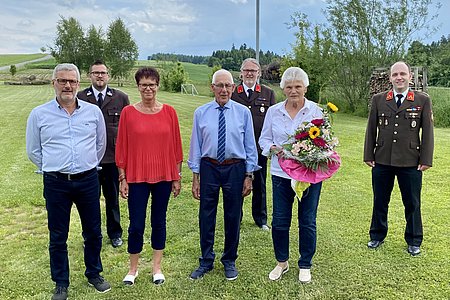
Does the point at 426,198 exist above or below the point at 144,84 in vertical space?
below

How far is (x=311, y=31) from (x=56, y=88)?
1707 cm

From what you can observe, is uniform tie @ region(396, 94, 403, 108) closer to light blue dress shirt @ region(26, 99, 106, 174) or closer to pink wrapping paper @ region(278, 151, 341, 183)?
pink wrapping paper @ region(278, 151, 341, 183)

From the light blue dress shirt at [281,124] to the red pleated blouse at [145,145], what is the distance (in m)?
0.83

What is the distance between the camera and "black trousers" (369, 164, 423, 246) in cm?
408

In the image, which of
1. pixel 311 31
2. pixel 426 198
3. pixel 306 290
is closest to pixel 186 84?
pixel 311 31

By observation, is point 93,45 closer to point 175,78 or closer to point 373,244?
point 175,78

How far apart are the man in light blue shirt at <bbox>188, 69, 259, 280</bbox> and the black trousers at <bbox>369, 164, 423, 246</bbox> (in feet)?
4.83

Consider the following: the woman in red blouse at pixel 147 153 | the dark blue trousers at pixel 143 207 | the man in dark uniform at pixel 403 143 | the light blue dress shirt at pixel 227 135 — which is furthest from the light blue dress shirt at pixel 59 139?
the man in dark uniform at pixel 403 143

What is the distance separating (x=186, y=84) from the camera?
3675cm

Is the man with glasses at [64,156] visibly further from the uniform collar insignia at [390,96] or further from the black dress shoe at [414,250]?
the black dress shoe at [414,250]

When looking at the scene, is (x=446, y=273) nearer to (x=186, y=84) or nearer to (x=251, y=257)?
(x=251, y=257)

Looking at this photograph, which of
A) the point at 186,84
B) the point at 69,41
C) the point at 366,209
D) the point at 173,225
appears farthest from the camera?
the point at 69,41

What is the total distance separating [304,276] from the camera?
365 centimetres

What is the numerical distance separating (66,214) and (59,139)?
61 centimetres
